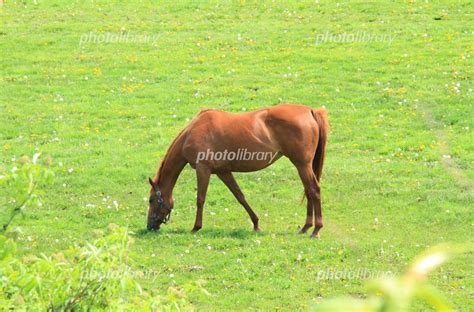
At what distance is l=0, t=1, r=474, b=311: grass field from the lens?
517 inches

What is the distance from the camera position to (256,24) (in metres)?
30.1

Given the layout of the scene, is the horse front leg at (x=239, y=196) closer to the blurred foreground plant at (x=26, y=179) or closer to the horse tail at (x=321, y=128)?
the horse tail at (x=321, y=128)

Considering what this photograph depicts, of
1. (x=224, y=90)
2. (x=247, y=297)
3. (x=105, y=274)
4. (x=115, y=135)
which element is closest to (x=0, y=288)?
(x=105, y=274)

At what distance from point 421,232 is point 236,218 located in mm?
3334

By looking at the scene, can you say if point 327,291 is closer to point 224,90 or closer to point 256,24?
point 224,90

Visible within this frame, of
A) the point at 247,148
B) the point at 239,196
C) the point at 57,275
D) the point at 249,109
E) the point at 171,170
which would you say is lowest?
the point at 249,109
